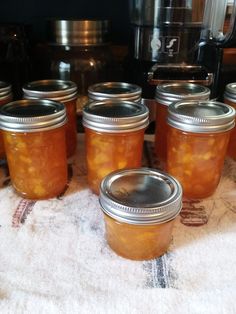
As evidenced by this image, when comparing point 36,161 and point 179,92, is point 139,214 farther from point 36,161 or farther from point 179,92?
point 179,92

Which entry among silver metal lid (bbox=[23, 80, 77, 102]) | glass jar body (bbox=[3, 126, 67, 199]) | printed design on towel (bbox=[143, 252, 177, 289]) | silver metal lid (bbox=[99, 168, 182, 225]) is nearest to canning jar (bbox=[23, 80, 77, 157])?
silver metal lid (bbox=[23, 80, 77, 102])

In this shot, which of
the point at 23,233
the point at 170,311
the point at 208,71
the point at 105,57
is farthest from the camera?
the point at 105,57

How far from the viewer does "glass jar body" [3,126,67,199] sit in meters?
0.49

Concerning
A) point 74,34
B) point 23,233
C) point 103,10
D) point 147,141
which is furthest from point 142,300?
point 103,10

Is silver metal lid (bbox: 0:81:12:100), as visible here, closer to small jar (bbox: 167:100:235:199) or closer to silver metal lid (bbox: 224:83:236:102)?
small jar (bbox: 167:100:235:199)

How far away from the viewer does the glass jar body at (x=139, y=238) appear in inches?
15.5

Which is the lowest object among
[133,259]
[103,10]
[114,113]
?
[133,259]

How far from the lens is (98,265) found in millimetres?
392

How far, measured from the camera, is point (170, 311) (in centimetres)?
33

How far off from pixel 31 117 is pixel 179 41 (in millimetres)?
334

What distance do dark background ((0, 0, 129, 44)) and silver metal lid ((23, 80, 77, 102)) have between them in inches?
9.6

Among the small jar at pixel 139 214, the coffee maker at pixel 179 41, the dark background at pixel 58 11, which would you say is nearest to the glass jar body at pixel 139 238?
the small jar at pixel 139 214

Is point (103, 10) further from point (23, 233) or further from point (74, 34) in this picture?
point (23, 233)

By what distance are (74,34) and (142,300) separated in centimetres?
54
